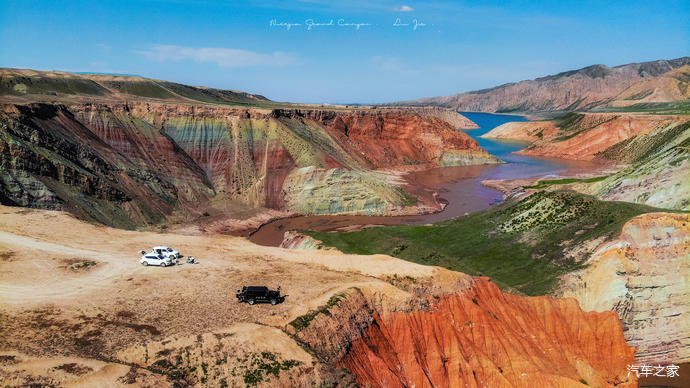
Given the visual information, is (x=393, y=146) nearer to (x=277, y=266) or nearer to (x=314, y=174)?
(x=314, y=174)

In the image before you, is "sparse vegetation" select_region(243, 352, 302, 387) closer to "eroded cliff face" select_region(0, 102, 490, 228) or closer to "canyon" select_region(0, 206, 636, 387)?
"canyon" select_region(0, 206, 636, 387)

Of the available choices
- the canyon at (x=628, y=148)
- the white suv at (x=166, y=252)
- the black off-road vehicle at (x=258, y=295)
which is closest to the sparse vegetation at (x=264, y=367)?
the black off-road vehicle at (x=258, y=295)

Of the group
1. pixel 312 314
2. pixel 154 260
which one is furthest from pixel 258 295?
pixel 154 260

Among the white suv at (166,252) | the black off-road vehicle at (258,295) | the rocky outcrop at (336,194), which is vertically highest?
the white suv at (166,252)

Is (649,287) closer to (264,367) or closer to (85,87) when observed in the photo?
(264,367)

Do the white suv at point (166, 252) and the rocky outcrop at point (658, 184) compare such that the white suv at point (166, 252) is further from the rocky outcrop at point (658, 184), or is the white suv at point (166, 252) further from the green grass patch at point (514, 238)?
the rocky outcrop at point (658, 184)

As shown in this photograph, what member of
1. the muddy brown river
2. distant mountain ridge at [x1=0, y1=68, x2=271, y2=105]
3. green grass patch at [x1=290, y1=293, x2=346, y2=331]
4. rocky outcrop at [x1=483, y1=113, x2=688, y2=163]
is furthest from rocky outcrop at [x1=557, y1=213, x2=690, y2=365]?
rocky outcrop at [x1=483, y1=113, x2=688, y2=163]
